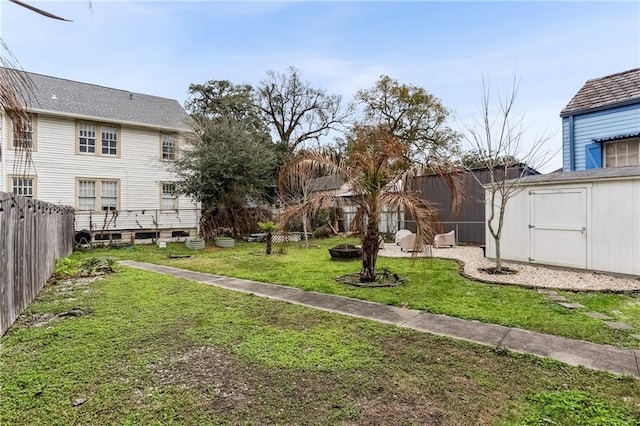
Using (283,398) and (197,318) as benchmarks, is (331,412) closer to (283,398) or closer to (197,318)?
(283,398)

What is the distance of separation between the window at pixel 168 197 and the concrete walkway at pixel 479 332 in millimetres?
12339

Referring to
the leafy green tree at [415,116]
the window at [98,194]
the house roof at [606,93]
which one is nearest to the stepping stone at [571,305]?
the house roof at [606,93]

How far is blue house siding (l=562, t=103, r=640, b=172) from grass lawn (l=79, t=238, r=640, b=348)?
5596 mm

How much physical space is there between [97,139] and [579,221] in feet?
59.1

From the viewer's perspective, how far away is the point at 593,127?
426 inches

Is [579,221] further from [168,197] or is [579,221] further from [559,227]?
[168,197]

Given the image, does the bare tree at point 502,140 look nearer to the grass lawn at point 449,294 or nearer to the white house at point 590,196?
the white house at point 590,196

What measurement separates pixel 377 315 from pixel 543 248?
19.3ft

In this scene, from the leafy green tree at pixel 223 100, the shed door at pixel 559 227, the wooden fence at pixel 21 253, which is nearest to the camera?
the wooden fence at pixel 21 253

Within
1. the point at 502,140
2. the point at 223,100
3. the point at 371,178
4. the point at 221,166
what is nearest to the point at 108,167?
the point at 221,166

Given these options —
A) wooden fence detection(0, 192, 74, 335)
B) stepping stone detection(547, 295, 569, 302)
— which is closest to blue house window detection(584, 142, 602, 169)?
stepping stone detection(547, 295, 569, 302)

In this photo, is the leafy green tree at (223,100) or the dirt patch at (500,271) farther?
the leafy green tree at (223,100)

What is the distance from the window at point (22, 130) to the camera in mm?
1965

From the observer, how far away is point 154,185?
56.2 ft
